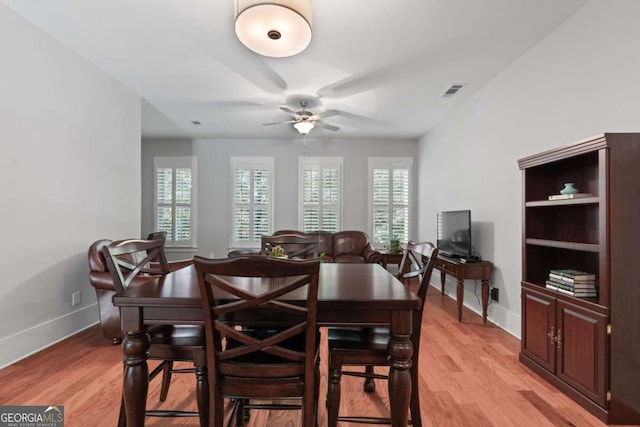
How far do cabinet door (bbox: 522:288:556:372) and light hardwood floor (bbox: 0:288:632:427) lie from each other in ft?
0.52

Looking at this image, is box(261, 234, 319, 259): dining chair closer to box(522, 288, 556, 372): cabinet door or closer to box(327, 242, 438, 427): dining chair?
box(327, 242, 438, 427): dining chair

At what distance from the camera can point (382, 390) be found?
7.11 feet

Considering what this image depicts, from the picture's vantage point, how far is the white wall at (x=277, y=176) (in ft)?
21.3

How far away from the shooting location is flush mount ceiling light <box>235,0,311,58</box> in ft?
5.91

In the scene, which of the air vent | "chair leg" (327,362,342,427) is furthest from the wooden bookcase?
the air vent

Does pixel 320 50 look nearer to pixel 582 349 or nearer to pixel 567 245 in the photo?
pixel 567 245

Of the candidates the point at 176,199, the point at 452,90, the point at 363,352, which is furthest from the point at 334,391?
the point at 176,199

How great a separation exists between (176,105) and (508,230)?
4612 millimetres

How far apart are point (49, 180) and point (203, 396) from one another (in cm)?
272

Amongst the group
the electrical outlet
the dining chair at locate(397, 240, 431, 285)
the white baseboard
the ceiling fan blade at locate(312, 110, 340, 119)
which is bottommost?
the white baseboard

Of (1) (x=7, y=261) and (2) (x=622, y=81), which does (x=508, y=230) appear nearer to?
(2) (x=622, y=81)

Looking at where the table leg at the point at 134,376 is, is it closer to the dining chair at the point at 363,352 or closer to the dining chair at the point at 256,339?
the dining chair at the point at 256,339

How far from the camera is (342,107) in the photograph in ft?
14.8

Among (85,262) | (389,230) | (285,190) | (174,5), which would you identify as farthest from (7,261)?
(389,230)
